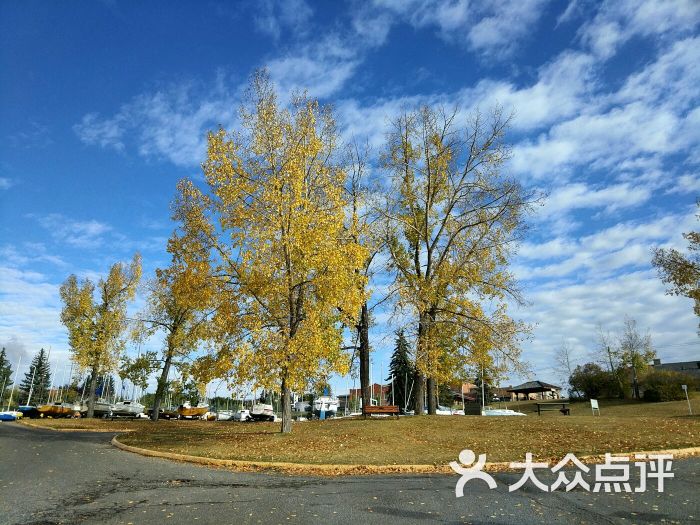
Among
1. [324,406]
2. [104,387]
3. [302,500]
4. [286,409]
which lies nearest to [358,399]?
[324,406]

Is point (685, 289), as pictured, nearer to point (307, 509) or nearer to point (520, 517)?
point (520, 517)

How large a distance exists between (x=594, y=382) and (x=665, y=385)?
9186mm

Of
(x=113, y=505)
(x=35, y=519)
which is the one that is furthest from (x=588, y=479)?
(x=35, y=519)

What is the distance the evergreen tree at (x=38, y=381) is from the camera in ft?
A: 330

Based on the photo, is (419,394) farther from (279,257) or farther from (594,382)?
(594,382)

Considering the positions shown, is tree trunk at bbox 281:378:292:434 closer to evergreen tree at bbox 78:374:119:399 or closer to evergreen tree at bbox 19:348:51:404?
evergreen tree at bbox 78:374:119:399

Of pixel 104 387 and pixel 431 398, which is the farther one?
pixel 104 387

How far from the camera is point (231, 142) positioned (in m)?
18.2

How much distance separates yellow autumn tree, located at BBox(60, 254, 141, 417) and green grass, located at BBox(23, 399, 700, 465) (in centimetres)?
1759

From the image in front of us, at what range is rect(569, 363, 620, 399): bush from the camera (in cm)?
5012

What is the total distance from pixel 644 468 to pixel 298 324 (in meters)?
11.4

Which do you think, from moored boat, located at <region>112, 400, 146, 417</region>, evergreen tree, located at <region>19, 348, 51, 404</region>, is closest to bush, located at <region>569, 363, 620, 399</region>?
moored boat, located at <region>112, 400, 146, 417</region>

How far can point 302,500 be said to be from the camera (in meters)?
8.14

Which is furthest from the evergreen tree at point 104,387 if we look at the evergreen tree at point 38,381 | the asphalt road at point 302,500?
the asphalt road at point 302,500
